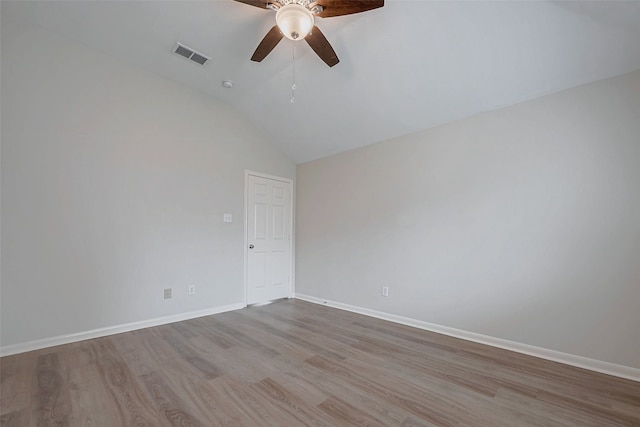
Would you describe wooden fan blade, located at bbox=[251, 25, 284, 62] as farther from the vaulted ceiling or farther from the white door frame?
the white door frame

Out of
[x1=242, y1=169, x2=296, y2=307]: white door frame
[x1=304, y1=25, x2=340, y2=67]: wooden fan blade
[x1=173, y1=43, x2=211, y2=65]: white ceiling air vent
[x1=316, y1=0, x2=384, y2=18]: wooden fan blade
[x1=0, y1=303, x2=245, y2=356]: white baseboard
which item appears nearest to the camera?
[x1=316, y1=0, x2=384, y2=18]: wooden fan blade

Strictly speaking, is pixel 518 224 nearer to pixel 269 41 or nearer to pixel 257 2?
pixel 269 41

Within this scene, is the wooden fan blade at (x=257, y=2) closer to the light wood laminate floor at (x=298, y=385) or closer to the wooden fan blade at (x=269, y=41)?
the wooden fan blade at (x=269, y=41)

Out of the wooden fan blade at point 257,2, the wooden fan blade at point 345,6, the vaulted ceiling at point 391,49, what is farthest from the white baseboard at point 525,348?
the wooden fan blade at point 257,2

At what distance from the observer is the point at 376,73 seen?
2.72m

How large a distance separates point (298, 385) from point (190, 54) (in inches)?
128

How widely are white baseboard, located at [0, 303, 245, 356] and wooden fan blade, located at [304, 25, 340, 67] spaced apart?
126 inches

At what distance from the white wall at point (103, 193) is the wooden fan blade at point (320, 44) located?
2.04 metres

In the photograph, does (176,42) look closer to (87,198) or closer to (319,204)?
(87,198)

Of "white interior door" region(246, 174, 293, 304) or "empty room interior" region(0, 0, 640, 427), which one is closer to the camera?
"empty room interior" region(0, 0, 640, 427)

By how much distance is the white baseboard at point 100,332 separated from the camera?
89.8 inches

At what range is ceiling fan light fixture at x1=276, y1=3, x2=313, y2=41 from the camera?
1.76 metres

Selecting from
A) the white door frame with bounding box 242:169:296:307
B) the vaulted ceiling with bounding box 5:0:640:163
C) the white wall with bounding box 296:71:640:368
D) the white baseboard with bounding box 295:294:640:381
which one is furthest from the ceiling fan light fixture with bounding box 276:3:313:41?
the white baseboard with bounding box 295:294:640:381

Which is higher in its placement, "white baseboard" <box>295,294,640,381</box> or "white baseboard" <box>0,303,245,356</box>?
"white baseboard" <box>0,303,245,356</box>
